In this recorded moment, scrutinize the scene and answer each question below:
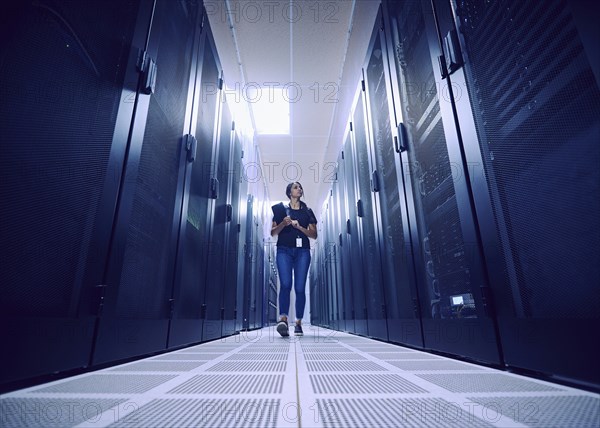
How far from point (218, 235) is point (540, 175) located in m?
2.33

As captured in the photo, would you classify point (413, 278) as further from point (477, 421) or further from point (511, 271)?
point (477, 421)

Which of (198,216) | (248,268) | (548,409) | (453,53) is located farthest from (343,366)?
(248,268)

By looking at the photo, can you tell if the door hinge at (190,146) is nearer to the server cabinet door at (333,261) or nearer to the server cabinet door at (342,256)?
the server cabinet door at (342,256)

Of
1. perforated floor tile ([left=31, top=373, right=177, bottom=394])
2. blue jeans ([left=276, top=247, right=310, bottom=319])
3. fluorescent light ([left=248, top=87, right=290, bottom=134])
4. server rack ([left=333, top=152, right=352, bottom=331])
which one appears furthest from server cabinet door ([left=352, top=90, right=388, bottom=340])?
fluorescent light ([left=248, top=87, right=290, bottom=134])

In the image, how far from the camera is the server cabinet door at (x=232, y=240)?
2.93m

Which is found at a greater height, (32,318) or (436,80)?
(436,80)

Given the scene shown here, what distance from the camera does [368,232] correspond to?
108 inches

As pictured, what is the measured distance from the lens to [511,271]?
96cm

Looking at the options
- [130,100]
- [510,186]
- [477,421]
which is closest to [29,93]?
[130,100]

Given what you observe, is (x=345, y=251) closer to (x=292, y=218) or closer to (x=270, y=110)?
(x=292, y=218)

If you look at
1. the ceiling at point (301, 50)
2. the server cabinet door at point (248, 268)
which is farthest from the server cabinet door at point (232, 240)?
the ceiling at point (301, 50)

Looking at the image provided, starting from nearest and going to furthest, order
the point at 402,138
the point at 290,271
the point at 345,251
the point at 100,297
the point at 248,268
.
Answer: the point at 100,297
the point at 402,138
the point at 290,271
the point at 345,251
the point at 248,268

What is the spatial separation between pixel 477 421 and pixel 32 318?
1042 mm

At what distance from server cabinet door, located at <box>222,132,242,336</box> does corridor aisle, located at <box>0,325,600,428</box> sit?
192 cm
